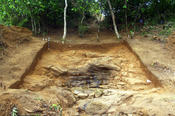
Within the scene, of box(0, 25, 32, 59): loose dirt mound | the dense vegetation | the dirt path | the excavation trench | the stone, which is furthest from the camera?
the dense vegetation

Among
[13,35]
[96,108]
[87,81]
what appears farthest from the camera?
[13,35]

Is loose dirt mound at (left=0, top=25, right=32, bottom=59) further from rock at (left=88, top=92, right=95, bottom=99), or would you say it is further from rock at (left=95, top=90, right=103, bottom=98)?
rock at (left=95, top=90, right=103, bottom=98)

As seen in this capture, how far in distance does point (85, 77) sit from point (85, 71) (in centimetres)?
29

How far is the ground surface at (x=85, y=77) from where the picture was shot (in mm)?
3488

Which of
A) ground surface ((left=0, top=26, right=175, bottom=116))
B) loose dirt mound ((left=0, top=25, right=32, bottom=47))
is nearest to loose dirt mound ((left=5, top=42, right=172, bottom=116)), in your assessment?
ground surface ((left=0, top=26, right=175, bottom=116))

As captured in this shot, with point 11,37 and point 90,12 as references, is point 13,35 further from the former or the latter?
point 90,12

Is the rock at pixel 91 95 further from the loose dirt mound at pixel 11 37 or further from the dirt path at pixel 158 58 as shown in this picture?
the loose dirt mound at pixel 11 37

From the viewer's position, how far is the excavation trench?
16.2ft

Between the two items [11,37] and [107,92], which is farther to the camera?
[11,37]

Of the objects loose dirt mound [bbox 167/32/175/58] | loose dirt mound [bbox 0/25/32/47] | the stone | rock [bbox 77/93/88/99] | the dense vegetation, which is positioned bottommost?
the stone

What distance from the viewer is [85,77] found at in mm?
5516

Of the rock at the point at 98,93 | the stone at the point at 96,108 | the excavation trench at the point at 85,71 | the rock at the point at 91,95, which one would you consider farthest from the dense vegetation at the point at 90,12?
the stone at the point at 96,108

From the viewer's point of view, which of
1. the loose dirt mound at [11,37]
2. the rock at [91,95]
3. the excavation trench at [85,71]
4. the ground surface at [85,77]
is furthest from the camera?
the loose dirt mound at [11,37]

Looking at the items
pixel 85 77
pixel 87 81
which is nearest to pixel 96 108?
pixel 87 81
